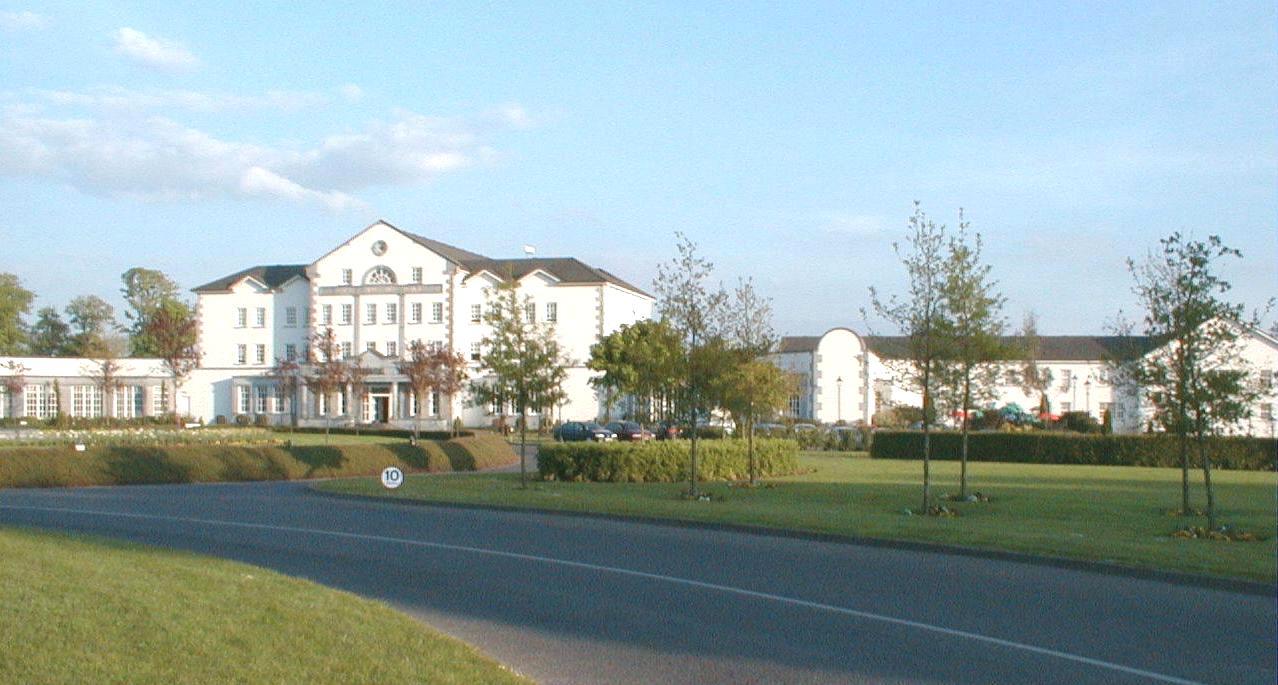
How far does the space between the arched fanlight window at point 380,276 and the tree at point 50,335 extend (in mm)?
48906

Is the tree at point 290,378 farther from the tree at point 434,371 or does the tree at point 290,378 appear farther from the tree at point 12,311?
the tree at point 12,311

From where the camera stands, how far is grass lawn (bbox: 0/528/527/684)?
25.5 ft

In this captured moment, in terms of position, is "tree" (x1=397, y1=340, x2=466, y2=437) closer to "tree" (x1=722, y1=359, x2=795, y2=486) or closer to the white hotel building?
the white hotel building

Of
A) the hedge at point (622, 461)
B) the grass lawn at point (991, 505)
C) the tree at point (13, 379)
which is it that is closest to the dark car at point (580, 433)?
the grass lawn at point (991, 505)

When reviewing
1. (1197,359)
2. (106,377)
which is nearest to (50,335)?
(106,377)

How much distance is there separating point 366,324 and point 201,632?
75970 mm

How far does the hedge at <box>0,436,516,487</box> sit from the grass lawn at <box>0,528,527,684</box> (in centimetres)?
2131

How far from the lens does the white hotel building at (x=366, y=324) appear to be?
78.4 metres

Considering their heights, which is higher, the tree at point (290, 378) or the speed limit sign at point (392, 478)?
the tree at point (290, 378)

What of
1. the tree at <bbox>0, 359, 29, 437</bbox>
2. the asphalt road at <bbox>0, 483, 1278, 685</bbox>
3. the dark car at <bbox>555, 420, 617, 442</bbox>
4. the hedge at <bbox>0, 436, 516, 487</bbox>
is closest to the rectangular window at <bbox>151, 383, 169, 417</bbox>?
the tree at <bbox>0, 359, 29, 437</bbox>

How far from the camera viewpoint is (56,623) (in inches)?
344

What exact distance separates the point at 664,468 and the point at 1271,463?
87.9 feet

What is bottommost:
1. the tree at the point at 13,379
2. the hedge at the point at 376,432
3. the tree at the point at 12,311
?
the hedge at the point at 376,432

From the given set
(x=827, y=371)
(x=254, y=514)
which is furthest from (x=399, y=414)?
(x=254, y=514)
